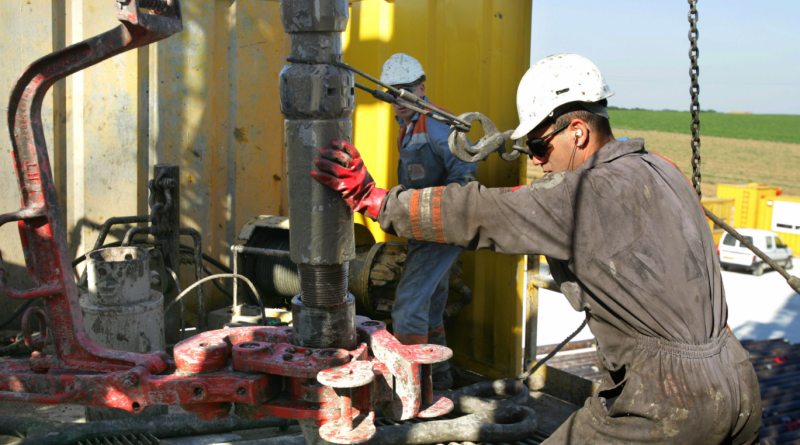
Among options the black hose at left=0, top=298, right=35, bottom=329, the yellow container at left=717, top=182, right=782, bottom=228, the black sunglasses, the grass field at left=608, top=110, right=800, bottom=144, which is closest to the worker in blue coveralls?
the black sunglasses

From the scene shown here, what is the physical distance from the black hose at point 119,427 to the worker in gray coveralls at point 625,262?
1680 millimetres

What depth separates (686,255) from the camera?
204cm

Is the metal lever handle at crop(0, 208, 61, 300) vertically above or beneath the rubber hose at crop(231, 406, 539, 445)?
above

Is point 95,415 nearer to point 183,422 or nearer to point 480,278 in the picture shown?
point 183,422

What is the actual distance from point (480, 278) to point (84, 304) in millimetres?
2495

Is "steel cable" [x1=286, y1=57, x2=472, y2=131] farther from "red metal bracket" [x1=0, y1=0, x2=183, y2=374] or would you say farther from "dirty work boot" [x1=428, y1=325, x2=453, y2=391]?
"dirty work boot" [x1=428, y1=325, x2=453, y2=391]

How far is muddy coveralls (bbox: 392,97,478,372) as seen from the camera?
13.4 feet

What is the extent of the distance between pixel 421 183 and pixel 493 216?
2095 mm

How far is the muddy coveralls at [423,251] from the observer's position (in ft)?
13.4

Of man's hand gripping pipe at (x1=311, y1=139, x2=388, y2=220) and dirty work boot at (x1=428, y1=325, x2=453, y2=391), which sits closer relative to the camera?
man's hand gripping pipe at (x1=311, y1=139, x2=388, y2=220)

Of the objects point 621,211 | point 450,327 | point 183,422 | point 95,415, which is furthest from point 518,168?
point 95,415

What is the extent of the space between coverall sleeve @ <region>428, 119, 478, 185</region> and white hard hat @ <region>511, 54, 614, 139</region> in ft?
5.56

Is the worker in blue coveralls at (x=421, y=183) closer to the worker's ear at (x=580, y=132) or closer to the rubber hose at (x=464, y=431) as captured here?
the rubber hose at (x=464, y=431)

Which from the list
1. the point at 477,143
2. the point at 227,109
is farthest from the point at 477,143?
the point at 227,109
